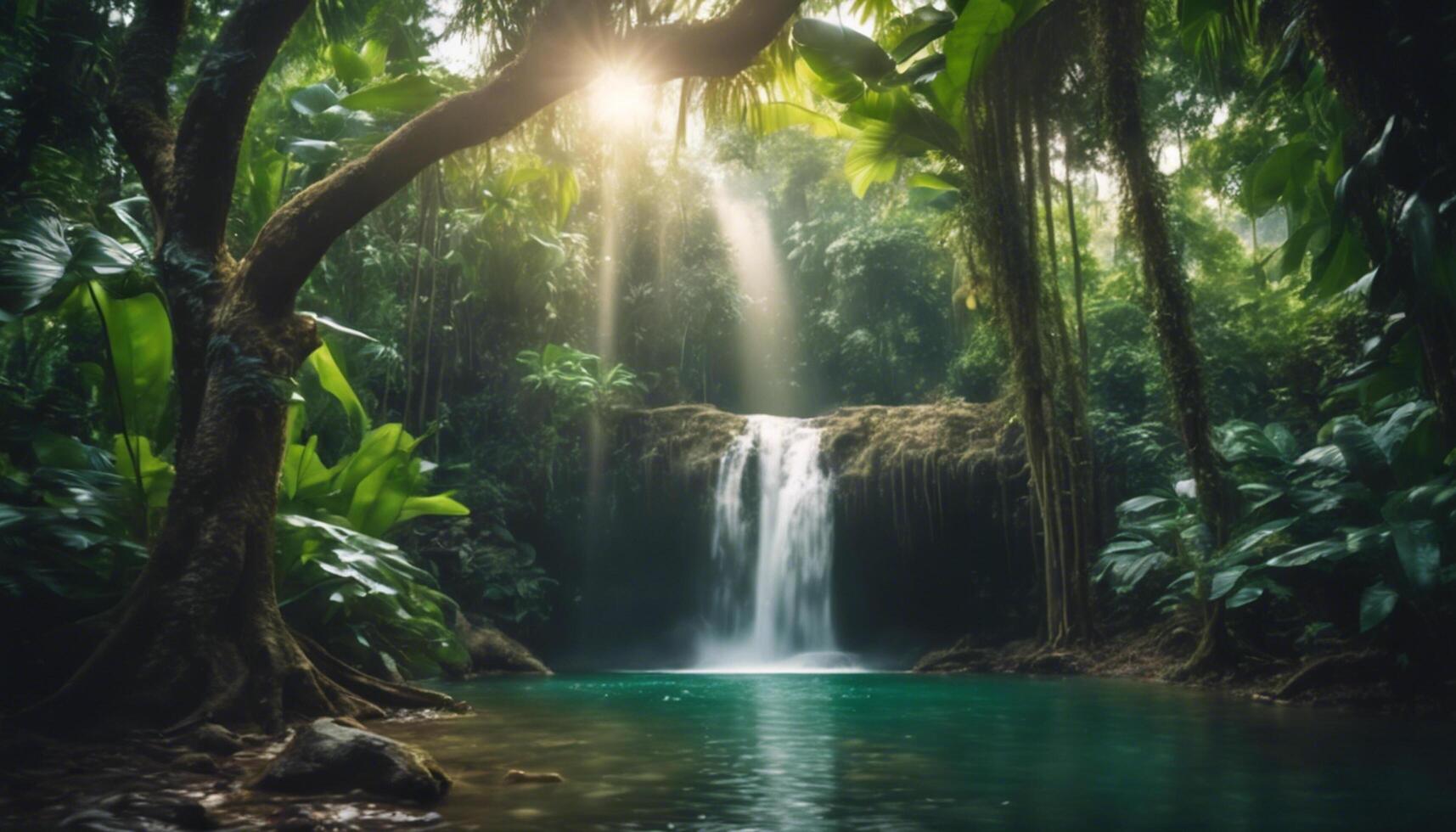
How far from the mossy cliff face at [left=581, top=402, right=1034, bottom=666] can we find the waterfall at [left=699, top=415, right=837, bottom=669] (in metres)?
0.22

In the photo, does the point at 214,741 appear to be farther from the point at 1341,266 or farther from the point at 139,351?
the point at 1341,266

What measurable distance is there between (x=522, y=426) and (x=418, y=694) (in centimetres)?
1126

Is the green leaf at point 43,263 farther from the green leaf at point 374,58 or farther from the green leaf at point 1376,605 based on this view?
the green leaf at point 1376,605

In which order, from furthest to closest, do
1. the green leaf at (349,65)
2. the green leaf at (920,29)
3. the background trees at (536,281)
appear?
the green leaf at (349,65) < the green leaf at (920,29) < the background trees at (536,281)

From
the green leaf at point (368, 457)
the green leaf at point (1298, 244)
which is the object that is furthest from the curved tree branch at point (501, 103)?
the green leaf at point (1298, 244)

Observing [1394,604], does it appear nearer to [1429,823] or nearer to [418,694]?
[1429,823]

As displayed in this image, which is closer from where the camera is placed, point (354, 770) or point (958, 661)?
point (354, 770)

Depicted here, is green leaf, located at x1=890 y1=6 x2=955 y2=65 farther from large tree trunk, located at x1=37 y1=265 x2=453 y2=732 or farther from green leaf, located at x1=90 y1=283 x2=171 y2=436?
green leaf, located at x1=90 y1=283 x2=171 y2=436

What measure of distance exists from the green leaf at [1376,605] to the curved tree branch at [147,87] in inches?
283

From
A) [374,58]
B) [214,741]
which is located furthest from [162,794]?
[374,58]

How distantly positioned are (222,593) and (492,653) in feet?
26.0

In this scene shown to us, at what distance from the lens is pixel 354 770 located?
10.9 feet

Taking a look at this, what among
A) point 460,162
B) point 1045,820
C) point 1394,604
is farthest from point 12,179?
point 1394,604

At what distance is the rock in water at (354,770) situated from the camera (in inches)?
128
